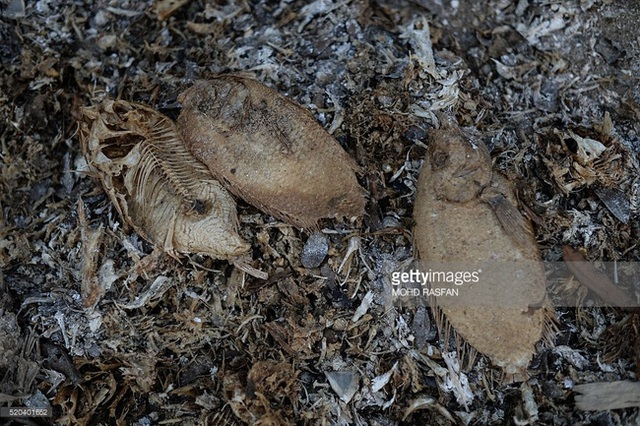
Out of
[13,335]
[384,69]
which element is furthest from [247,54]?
[13,335]

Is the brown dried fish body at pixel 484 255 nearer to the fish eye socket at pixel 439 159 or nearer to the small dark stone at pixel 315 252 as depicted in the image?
the fish eye socket at pixel 439 159

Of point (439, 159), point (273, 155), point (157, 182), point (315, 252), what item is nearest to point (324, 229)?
point (315, 252)

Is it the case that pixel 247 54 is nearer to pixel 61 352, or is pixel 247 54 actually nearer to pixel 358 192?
pixel 358 192

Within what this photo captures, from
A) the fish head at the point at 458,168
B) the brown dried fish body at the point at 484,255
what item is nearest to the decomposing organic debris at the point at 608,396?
the brown dried fish body at the point at 484,255

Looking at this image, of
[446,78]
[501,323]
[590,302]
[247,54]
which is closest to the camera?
[501,323]

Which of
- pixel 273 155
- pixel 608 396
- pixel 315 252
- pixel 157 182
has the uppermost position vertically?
pixel 273 155

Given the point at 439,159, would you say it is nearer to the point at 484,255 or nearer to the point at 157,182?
the point at 484,255
